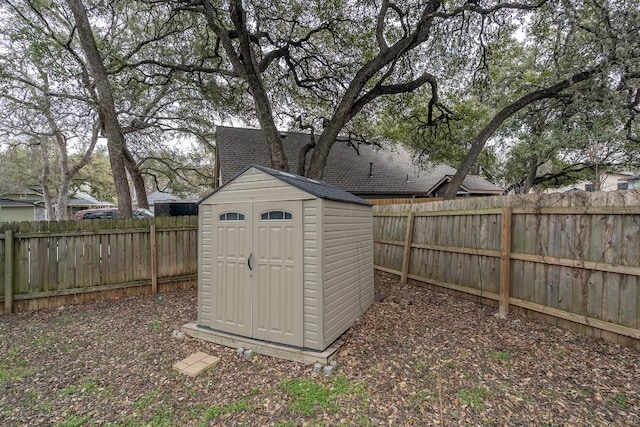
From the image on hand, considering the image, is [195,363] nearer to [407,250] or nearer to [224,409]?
[224,409]

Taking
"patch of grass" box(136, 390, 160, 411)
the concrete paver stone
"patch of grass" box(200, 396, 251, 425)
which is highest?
the concrete paver stone

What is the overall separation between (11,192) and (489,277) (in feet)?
108

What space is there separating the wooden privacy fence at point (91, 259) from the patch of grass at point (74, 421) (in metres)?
3.40

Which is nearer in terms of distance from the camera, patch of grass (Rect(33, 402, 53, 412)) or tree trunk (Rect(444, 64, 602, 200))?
patch of grass (Rect(33, 402, 53, 412))

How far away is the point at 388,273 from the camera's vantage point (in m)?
6.77

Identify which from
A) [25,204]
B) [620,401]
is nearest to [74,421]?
[620,401]

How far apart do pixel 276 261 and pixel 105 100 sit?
5.88m

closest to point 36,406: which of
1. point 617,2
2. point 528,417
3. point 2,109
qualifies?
point 528,417

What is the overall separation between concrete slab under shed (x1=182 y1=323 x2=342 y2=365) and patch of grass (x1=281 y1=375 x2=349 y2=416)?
0.29 meters

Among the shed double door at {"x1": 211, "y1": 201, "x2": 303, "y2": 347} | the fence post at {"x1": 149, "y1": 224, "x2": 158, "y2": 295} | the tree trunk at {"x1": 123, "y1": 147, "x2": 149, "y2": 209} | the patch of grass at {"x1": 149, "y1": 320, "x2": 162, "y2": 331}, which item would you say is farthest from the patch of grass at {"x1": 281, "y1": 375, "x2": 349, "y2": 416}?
the tree trunk at {"x1": 123, "y1": 147, "x2": 149, "y2": 209}

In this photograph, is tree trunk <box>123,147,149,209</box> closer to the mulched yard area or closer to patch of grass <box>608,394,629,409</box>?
the mulched yard area

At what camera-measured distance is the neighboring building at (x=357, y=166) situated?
41.8ft

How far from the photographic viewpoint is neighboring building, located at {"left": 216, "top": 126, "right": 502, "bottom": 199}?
501 inches

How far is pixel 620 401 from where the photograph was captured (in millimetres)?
2498
